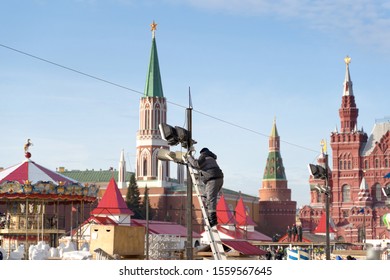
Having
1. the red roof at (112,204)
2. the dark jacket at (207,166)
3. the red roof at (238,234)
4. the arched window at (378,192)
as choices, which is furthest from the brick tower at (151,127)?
the dark jacket at (207,166)

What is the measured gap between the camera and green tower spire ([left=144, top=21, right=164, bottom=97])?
374 feet

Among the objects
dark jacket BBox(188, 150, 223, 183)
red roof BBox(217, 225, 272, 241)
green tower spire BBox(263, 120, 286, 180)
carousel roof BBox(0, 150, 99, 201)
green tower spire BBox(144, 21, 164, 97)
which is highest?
green tower spire BBox(144, 21, 164, 97)

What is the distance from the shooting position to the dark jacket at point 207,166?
429 inches

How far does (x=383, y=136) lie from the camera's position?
95375 millimetres

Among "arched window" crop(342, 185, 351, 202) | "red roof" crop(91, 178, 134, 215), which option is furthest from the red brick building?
"red roof" crop(91, 178, 134, 215)

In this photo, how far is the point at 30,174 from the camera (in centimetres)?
3145

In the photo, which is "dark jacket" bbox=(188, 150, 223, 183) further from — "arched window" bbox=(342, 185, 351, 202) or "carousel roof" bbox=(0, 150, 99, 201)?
"arched window" bbox=(342, 185, 351, 202)

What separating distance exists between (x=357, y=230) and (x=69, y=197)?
65655 mm

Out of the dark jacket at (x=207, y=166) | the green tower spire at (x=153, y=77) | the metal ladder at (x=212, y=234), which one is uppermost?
the green tower spire at (x=153, y=77)

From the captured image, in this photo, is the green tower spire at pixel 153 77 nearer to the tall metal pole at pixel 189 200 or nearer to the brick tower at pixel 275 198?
the brick tower at pixel 275 198

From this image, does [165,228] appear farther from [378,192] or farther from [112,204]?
[378,192]

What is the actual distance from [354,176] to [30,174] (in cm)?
6966
